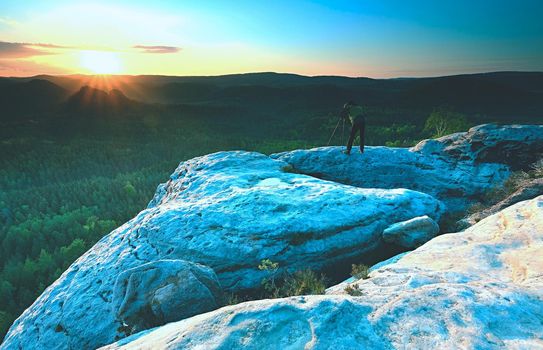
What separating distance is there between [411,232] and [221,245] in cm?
559

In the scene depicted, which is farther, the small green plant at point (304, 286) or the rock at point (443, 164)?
the rock at point (443, 164)

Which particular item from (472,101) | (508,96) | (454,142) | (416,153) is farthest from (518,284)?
(508,96)

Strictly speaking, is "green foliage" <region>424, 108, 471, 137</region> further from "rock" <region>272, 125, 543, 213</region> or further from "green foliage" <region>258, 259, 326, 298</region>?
"green foliage" <region>258, 259, 326, 298</region>

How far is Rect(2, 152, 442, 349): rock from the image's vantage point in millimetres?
8586

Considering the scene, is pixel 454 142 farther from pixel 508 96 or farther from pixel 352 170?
pixel 508 96

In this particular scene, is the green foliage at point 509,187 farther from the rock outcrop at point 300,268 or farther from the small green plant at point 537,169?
the rock outcrop at point 300,268

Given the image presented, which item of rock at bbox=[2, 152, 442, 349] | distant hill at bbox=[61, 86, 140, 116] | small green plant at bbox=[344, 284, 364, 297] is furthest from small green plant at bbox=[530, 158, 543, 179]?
distant hill at bbox=[61, 86, 140, 116]

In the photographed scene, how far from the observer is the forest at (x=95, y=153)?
1000 inches

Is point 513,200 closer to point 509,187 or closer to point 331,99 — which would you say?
point 509,187

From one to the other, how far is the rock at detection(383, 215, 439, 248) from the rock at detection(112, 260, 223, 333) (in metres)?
5.55

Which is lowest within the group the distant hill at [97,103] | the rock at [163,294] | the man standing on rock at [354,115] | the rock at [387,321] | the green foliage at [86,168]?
the green foliage at [86,168]

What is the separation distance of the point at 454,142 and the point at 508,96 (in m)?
179

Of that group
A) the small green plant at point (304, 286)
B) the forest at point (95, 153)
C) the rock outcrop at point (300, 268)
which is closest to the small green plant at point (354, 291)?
the rock outcrop at point (300, 268)

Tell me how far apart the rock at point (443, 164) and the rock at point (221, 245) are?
483cm
